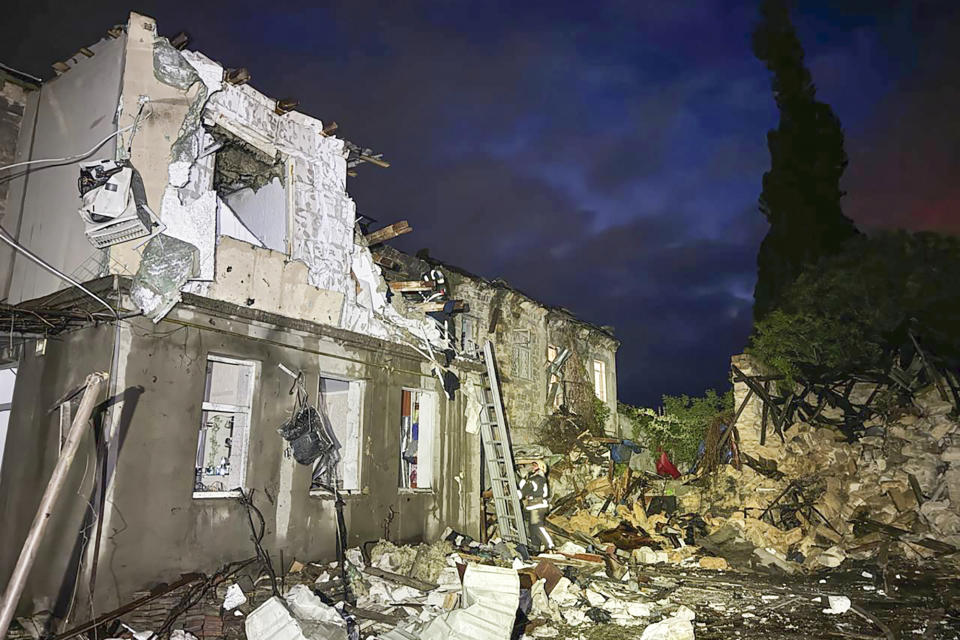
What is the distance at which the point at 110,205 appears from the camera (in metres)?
8.23

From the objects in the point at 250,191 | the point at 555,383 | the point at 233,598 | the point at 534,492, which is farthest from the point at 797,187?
the point at 233,598

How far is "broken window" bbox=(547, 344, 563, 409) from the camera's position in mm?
22812

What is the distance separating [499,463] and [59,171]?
9512 mm

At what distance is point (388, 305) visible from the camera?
12180mm

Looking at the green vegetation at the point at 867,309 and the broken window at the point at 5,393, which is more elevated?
the green vegetation at the point at 867,309

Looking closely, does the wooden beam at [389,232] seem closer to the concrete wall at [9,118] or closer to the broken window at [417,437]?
the broken window at [417,437]

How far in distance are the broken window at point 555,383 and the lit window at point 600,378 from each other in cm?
256

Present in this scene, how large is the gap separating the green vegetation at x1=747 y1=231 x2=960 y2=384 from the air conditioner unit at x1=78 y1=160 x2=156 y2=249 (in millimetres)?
15695

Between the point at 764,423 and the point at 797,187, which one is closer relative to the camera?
the point at 764,423

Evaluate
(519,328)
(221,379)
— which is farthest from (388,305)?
(519,328)

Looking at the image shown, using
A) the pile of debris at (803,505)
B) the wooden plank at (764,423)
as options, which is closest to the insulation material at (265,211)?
the pile of debris at (803,505)

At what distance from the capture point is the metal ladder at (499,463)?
41.3 feet

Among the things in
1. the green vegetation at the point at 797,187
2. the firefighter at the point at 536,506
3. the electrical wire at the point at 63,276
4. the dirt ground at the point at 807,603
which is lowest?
the dirt ground at the point at 807,603

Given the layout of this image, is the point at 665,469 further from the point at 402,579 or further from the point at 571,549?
the point at 402,579
